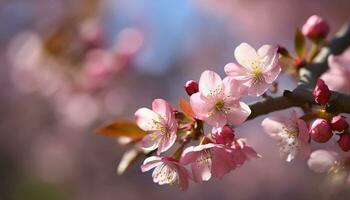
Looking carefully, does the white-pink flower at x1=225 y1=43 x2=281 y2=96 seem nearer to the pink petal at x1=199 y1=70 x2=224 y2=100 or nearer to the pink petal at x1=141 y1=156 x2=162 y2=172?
the pink petal at x1=199 y1=70 x2=224 y2=100

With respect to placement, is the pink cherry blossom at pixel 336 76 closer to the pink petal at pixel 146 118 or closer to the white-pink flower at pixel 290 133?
the white-pink flower at pixel 290 133

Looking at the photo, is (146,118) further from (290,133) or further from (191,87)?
(290,133)

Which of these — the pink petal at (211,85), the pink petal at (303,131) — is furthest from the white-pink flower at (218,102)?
the pink petal at (303,131)

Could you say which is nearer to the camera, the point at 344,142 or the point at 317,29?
the point at 344,142

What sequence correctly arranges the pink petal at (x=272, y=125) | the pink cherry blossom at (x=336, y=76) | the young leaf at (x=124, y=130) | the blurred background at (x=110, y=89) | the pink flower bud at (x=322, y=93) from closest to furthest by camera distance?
the pink flower bud at (x=322, y=93) → the pink petal at (x=272, y=125) → the pink cherry blossom at (x=336, y=76) → the young leaf at (x=124, y=130) → the blurred background at (x=110, y=89)

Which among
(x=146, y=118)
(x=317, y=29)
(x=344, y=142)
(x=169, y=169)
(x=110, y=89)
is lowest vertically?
(x=344, y=142)

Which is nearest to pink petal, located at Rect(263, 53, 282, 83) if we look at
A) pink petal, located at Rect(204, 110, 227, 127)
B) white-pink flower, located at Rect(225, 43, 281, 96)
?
white-pink flower, located at Rect(225, 43, 281, 96)

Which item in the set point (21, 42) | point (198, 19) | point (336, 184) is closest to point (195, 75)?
point (198, 19)

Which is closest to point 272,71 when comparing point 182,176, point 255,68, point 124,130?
point 255,68
